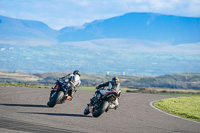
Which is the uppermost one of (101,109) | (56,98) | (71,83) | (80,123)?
(71,83)

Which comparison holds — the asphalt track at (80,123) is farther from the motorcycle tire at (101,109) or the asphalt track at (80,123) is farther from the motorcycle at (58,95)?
the motorcycle at (58,95)

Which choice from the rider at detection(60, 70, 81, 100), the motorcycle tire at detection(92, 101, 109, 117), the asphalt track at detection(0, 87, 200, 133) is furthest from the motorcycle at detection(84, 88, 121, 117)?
the rider at detection(60, 70, 81, 100)

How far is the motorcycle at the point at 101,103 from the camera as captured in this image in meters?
15.7

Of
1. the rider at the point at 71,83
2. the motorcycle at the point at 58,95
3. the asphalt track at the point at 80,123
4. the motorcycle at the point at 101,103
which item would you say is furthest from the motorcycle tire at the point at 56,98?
the motorcycle at the point at 101,103

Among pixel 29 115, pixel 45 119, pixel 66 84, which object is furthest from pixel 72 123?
pixel 66 84

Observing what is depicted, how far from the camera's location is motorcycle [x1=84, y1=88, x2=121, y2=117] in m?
15.7

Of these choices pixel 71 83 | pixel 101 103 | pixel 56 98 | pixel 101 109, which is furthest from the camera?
pixel 71 83

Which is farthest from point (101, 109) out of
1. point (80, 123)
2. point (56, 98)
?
point (56, 98)

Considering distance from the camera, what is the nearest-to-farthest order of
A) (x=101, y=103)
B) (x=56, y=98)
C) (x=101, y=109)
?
(x=101, y=109) < (x=101, y=103) < (x=56, y=98)

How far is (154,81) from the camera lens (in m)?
125

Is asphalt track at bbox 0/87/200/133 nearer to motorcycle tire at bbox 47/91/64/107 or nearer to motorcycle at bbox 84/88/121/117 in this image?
motorcycle at bbox 84/88/121/117

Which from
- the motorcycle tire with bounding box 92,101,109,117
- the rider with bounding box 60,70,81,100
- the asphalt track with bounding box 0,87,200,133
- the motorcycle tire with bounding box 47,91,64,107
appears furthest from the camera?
the rider with bounding box 60,70,81,100

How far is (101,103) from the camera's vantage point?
52.3 feet

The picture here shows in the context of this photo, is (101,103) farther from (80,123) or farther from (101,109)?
(80,123)
